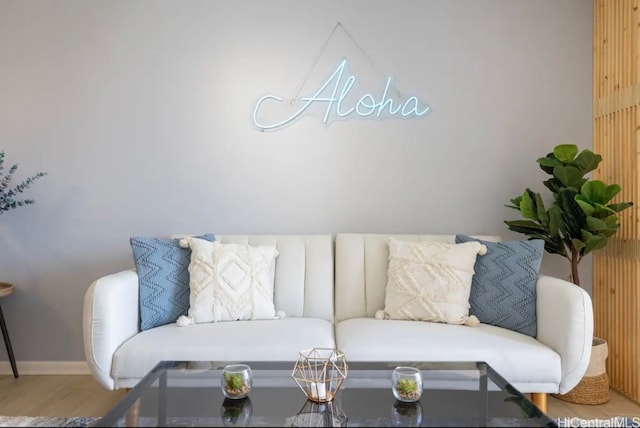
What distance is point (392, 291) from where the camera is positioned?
2.34 meters

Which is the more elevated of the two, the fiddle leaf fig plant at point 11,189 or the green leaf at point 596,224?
the fiddle leaf fig plant at point 11,189

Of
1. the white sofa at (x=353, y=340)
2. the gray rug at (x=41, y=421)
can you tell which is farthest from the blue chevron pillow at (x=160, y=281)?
the gray rug at (x=41, y=421)

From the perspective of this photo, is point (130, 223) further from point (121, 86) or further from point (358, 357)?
point (358, 357)

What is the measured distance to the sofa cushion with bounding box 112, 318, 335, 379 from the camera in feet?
6.21

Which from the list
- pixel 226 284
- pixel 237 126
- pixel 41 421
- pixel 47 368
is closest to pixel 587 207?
pixel 226 284

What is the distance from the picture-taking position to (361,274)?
2500 mm

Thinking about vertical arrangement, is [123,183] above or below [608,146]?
below

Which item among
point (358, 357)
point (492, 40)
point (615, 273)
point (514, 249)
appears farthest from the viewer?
point (492, 40)

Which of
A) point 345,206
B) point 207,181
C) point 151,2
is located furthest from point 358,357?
point 151,2

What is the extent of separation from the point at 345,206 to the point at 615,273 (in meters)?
1.55

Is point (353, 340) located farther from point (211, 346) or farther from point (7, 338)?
point (7, 338)

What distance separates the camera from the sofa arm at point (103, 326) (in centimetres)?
190

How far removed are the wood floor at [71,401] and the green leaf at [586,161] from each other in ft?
3.95

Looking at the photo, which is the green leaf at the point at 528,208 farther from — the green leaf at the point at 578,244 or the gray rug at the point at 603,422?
the gray rug at the point at 603,422
